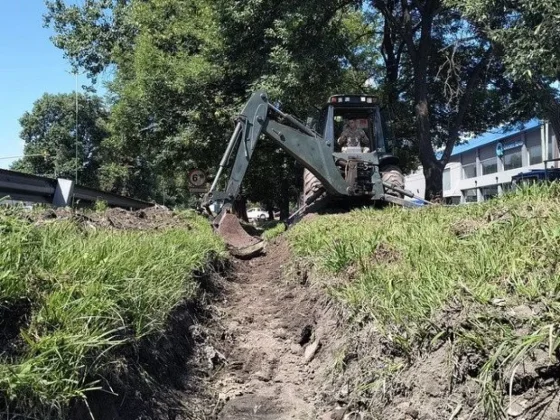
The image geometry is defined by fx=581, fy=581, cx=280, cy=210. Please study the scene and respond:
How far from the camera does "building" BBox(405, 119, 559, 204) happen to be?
29078 millimetres

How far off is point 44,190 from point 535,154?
94.9 ft

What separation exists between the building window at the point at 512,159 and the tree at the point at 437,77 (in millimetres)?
14242

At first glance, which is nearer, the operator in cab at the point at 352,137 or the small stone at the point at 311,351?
the small stone at the point at 311,351

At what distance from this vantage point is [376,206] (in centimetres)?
1244

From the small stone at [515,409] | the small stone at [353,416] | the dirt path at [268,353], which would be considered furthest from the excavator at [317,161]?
the small stone at [515,409]

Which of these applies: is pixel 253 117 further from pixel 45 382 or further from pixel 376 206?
pixel 45 382

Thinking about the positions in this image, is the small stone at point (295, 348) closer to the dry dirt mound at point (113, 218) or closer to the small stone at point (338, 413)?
the small stone at point (338, 413)

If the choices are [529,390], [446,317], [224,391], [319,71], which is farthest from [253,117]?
[529,390]

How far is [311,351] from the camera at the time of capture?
5.04 metres

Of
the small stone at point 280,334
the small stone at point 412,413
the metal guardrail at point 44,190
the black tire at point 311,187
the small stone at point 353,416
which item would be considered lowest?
the small stone at point 353,416

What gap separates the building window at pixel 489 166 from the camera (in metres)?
37.5

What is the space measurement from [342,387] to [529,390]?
5.53ft

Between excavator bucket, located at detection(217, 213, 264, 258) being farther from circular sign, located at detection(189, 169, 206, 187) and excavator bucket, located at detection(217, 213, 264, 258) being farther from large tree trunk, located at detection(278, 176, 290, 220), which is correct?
large tree trunk, located at detection(278, 176, 290, 220)

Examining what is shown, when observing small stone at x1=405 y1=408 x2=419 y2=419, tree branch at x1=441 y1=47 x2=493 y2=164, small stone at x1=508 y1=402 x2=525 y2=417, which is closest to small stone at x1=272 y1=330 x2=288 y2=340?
small stone at x1=405 y1=408 x2=419 y2=419
